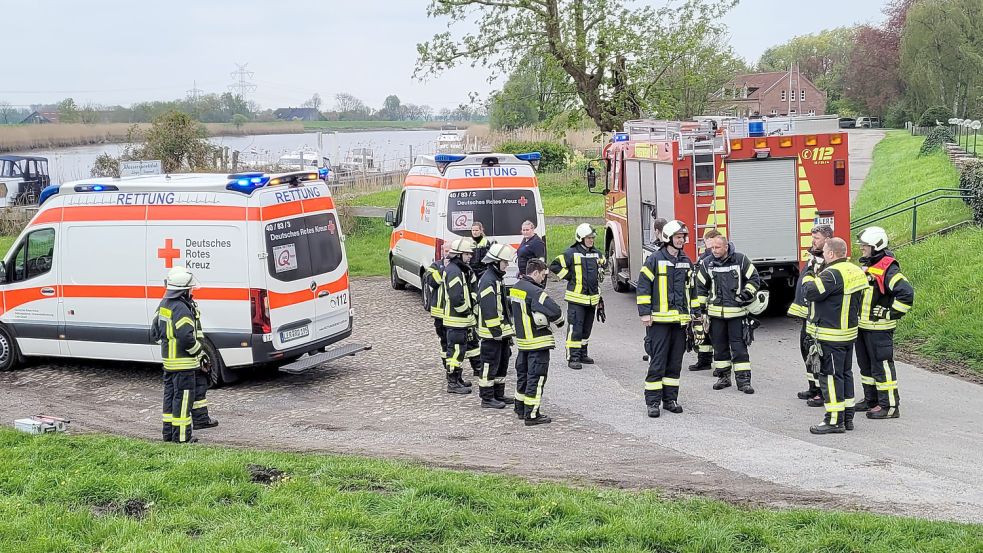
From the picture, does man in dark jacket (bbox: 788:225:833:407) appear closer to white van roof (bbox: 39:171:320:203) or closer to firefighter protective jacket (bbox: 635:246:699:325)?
firefighter protective jacket (bbox: 635:246:699:325)

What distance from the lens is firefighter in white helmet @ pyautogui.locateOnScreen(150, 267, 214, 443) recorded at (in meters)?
9.05

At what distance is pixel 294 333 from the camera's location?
11.3m

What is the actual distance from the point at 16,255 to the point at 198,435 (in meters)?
4.82

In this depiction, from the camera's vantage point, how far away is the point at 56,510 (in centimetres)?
633

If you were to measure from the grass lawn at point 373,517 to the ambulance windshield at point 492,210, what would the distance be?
27.0 feet

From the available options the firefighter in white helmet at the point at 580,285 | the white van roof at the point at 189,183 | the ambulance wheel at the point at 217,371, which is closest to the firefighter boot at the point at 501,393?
the firefighter in white helmet at the point at 580,285

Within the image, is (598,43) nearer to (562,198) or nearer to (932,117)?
(562,198)

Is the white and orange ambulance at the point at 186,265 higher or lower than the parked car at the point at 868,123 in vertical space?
lower

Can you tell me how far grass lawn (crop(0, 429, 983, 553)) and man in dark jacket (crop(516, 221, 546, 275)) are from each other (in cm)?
651

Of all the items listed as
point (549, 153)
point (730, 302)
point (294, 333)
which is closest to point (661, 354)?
point (730, 302)

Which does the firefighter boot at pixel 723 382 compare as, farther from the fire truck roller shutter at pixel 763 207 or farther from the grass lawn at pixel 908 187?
the grass lawn at pixel 908 187

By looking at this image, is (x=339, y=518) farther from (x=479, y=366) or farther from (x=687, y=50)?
(x=687, y=50)

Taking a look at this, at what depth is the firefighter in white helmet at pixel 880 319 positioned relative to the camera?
31.0 feet

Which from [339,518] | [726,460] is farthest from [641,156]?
[339,518]
